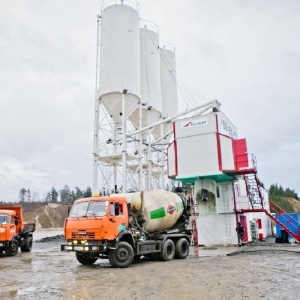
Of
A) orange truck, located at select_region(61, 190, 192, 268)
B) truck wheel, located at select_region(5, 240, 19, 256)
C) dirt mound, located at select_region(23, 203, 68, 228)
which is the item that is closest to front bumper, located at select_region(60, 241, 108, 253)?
orange truck, located at select_region(61, 190, 192, 268)

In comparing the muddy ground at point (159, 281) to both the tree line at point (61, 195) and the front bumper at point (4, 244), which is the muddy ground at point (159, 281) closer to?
the front bumper at point (4, 244)

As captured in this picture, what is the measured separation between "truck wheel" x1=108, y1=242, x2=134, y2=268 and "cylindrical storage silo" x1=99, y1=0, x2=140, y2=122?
16.8 meters

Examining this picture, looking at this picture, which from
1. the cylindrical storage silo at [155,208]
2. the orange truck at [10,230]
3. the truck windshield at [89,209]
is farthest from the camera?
the orange truck at [10,230]

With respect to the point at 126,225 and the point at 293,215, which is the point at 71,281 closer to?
the point at 126,225

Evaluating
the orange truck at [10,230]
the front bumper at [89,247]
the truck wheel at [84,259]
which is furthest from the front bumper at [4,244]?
the front bumper at [89,247]

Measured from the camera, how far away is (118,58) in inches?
1109

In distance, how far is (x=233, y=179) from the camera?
77.3 ft

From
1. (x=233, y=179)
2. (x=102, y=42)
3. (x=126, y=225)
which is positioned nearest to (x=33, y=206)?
(x=102, y=42)

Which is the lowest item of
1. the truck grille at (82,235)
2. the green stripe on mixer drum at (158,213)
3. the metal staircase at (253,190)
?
the truck grille at (82,235)

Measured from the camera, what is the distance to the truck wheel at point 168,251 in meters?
15.3

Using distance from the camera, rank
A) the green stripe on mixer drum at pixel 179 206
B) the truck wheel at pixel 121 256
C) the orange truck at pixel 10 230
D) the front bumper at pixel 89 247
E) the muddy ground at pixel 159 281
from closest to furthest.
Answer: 1. the muddy ground at pixel 159 281
2. the front bumper at pixel 89 247
3. the truck wheel at pixel 121 256
4. the green stripe on mixer drum at pixel 179 206
5. the orange truck at pixel 10 230

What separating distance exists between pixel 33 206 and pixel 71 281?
9611 cm

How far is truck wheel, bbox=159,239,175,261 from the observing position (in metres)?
15.3

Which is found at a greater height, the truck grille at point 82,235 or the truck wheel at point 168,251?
the truck grille at point 82,235
